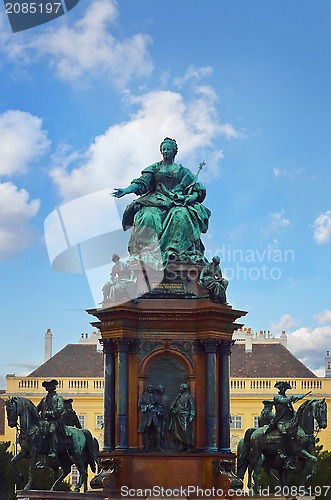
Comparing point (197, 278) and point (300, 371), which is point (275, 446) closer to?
point (197, 278)

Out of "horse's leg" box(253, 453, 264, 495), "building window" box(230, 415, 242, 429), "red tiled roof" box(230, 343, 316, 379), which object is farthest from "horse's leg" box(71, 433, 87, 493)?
"red tiled roof" box(230, 343, 316, 379)

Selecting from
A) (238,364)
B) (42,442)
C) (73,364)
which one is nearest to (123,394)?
(42,442)

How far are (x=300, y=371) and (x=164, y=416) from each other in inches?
2907

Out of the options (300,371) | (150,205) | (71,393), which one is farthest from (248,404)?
(150,205)

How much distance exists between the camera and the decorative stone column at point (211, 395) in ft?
95.0

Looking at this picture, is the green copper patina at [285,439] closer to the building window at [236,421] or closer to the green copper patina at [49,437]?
the green copper patina at [49,437]

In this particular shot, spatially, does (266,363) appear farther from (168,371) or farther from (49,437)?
(49,437)

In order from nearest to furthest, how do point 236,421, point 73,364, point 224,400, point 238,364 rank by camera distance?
point 224,400
point 236,421
point 73,364
point 238,364

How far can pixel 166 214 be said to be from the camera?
31.3 meters

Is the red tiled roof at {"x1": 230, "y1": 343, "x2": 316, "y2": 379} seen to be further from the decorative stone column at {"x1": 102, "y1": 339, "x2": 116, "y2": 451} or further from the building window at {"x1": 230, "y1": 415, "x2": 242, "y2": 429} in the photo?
the decorative stone column at {"x1": 102, "y1": 339, "x2": 116, "y2": 451}

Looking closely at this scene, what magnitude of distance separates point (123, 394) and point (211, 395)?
2.10 meters

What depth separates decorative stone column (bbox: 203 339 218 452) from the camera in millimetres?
28969

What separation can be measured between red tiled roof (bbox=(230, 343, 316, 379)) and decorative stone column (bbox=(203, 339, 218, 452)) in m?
72.5

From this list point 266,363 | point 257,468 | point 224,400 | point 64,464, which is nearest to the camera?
point 224,400
